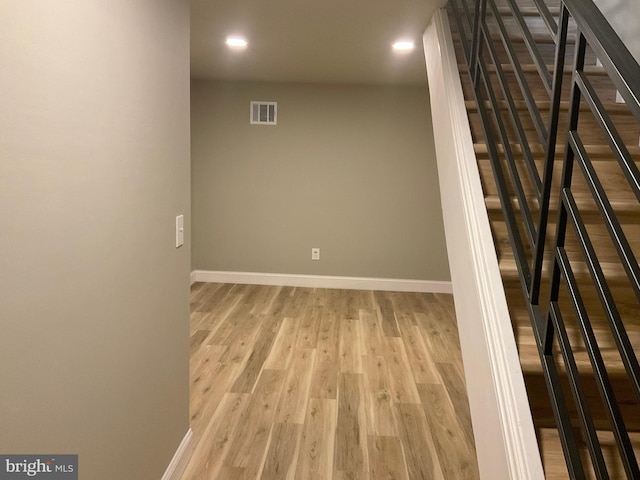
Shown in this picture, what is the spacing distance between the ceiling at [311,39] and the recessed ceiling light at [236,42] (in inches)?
1.9

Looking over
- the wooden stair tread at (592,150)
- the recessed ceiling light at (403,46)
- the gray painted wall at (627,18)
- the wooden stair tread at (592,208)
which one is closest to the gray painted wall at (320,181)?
the recessed ceiling light at (403,46)

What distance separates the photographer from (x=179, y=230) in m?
1.97

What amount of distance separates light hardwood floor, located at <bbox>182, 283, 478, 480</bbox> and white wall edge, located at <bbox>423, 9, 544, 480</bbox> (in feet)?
3.07

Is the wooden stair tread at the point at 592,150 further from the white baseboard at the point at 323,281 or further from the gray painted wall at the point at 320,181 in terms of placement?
the white baseboard at the point at 323,281

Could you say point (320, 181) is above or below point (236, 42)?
below

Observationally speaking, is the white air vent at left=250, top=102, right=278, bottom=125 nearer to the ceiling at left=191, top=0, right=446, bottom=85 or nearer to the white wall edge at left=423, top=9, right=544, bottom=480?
the ceiling at left=191, top=0, right=446, bottom=85

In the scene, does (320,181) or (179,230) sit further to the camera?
Result: (320,181)

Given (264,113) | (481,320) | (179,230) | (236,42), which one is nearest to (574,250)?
(481,320)

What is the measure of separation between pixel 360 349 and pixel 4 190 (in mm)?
2984

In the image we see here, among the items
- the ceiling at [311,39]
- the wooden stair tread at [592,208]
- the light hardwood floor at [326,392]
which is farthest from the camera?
the ceiling at [311,39]

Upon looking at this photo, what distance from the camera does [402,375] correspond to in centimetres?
316

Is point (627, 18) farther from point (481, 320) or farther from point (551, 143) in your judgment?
point (481, 320)

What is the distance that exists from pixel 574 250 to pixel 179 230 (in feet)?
4.91

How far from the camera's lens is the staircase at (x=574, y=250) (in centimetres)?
88
